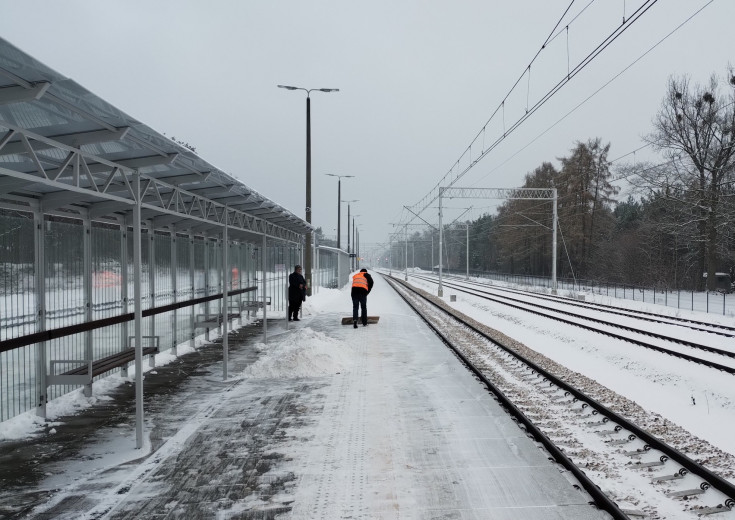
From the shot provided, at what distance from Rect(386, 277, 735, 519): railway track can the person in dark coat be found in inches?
350

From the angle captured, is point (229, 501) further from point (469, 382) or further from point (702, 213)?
point (702, 213)

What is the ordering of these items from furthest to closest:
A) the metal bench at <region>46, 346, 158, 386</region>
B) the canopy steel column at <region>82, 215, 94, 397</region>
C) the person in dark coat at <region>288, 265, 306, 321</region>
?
the person in dark coat at <region>288, 265, 306, 321</region>, the canopy steel column at <region>82, 215, 94, 397</region>, the metal bench at <region>46, 346, 158, 386</region>

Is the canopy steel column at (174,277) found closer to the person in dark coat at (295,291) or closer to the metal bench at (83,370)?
the metal bench at (83,370)

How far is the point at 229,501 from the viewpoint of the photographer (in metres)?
4.64

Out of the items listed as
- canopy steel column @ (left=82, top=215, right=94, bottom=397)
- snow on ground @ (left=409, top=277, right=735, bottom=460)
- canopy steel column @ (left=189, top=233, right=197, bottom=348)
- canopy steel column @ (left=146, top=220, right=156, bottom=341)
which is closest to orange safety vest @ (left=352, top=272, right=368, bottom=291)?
snow on ground @ (left=409, top=277, right=735, bottom=460)

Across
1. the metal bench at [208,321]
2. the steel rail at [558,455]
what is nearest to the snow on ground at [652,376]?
the steel rail at [558,455]

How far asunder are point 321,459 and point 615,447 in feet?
10.1

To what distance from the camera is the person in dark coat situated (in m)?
18.3

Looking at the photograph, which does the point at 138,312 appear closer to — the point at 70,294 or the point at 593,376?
the point at 70,294

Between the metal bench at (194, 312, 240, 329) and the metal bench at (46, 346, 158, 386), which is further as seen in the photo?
the metal bench at (194, 312, 240, 329)

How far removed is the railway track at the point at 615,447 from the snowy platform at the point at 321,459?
266mm

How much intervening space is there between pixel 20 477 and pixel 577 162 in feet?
171

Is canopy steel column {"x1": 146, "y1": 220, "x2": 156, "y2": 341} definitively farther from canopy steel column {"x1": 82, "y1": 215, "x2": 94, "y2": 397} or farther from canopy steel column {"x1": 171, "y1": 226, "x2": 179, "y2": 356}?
canopy steel column {"x1": 82, "y1": 215, "x2": 94, "y2": 397}

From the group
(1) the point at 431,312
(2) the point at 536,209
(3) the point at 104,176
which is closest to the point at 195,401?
(3) the point at 104,176
